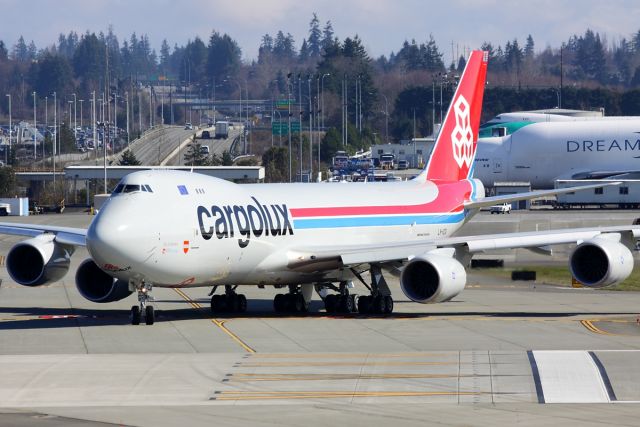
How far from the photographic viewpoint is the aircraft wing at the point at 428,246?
1453 inches

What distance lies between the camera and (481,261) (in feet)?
177

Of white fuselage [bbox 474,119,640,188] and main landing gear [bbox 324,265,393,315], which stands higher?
white fuselage [bbox 474,119,640,188]

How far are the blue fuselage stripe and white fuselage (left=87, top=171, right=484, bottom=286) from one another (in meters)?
0.03

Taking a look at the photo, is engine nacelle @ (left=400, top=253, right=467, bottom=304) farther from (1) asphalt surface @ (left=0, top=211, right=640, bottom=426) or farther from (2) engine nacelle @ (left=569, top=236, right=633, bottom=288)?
(2) engine nacelle @ (left=569, top=236, right=633, bottom=288)

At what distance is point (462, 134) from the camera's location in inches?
1842

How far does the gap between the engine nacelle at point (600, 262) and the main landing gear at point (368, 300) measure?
Answer: 18.0 feet

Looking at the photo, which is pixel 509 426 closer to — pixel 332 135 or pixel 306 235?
pixel 306 235

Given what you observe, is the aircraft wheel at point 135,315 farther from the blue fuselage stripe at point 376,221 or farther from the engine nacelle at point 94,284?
the blue fuselage stripe at point 376,221

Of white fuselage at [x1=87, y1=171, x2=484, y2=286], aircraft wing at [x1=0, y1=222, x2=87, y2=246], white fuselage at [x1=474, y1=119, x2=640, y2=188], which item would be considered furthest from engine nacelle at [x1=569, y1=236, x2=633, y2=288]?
white fuselage at [x1=474, y1=119, x2=640, y2=188]

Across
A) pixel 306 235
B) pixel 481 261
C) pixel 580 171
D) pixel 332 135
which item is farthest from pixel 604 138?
pixel 306 235

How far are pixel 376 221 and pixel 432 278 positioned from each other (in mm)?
5794

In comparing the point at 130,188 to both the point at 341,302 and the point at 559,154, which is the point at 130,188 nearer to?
the point at 341,302

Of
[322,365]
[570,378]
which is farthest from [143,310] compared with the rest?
[570,378]

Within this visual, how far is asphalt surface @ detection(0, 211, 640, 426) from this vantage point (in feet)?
74.0
